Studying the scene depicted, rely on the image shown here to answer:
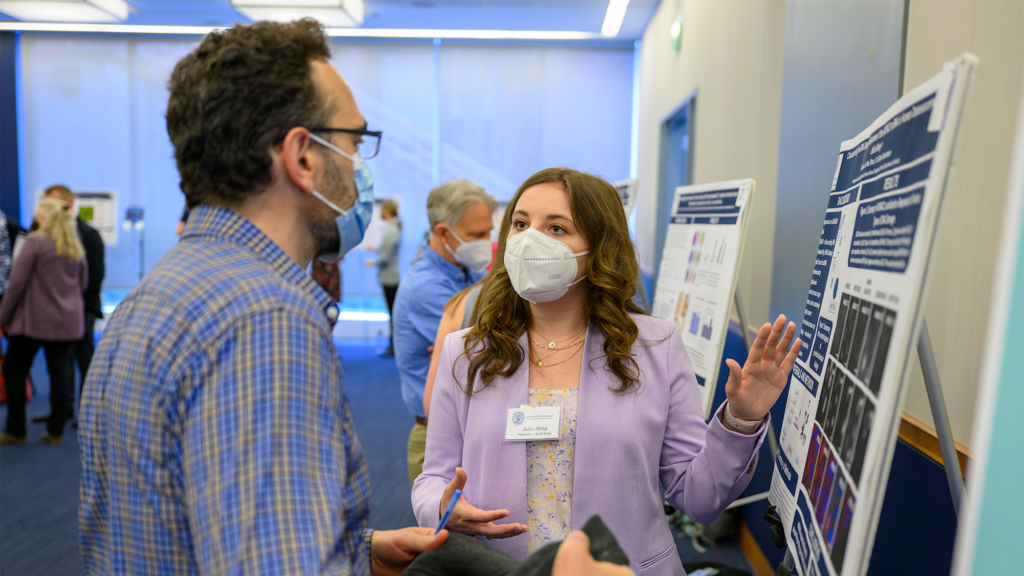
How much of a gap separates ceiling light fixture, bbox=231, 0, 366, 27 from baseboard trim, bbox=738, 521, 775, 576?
17.5ft

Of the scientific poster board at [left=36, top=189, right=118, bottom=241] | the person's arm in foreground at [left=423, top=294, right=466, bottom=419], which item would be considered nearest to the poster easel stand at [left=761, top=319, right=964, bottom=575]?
the person's arm in foreground at [left=423, top=294, right=466, bottom=419]

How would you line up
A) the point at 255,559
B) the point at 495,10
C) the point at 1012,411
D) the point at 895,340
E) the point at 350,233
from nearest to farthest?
the point at 1012,411
the point at 255,559
the point at 895,340
the point at 350,233
the point at 495,10

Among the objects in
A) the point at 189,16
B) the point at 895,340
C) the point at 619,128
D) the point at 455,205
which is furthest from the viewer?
the point at 619,128

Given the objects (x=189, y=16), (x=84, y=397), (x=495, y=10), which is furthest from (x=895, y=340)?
(x=189, y=16)

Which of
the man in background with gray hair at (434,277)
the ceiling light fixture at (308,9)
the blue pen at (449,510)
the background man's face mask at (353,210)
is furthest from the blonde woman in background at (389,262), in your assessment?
the blue pen at (449,510)

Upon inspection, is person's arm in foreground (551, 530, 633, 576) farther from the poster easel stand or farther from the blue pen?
the poster easel stand

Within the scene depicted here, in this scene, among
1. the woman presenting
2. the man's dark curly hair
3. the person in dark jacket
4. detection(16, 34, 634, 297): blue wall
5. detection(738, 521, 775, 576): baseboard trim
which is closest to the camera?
the man's dark curly hair

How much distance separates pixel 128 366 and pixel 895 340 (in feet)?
3.07

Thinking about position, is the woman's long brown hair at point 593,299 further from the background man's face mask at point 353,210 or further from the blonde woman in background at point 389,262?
the blonde woman in background at point 389,262

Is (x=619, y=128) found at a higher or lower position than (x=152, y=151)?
higher

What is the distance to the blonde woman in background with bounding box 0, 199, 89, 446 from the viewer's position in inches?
171

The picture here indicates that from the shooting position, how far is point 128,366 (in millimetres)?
782

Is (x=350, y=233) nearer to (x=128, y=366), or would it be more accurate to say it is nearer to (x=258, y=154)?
(x=258, y=154)

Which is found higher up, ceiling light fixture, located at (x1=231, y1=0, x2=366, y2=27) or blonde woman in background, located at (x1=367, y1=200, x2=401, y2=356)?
ceiling light fixture, located at (x1=231, y1=0, x2=366, y2=27)
